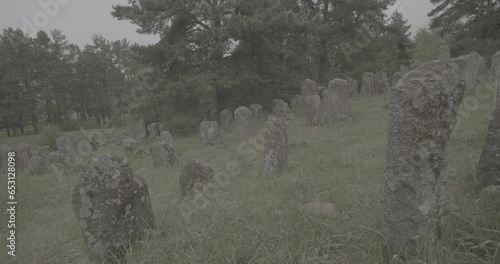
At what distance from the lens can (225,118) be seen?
17.5 metres

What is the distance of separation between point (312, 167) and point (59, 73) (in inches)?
1570

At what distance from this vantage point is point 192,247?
3.25 m

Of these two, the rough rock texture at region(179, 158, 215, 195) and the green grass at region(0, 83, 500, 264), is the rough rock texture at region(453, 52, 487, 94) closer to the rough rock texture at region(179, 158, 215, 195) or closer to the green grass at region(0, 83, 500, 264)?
the green grass at region(0, 83, 500, 264)

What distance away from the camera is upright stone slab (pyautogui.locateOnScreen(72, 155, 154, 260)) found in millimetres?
3520

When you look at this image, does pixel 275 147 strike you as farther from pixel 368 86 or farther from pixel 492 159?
pixel 368 86

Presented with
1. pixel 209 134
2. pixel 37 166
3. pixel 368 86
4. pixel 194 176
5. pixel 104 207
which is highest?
pixel 368 86

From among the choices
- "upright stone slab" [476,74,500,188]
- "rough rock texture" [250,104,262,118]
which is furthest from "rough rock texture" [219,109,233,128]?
"upright stone slab" [476,74,500,188]

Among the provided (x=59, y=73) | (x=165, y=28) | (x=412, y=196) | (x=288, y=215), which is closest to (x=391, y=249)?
(x=412, y=196)

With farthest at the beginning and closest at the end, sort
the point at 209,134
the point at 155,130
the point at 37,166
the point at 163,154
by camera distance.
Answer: the point at 155,130 → the point at 209,134 → the point at 37,166 → the point at 163,154

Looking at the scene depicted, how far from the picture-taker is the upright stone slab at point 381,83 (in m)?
18.8

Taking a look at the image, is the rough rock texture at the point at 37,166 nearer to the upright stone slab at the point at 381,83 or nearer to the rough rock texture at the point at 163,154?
the rough rock texture at the point at 163,154

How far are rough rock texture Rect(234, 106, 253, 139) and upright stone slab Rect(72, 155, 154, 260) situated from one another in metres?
8.77

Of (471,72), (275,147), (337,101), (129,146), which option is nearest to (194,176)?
(275,147)

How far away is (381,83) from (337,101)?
29.0ft
